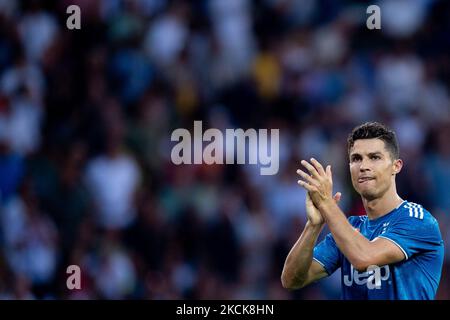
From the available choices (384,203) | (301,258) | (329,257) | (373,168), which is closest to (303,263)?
(301,258)

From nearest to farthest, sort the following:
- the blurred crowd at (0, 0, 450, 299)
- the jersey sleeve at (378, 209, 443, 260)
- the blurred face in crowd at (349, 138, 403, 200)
A: the jersey sleeve at (378, 209, 443, 260) < the blurred face in crowd at (349, 138, 403, 200) < the blurred crowd at (0, 0, 450, 299)

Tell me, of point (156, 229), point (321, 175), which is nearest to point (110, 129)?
point (156, 229)

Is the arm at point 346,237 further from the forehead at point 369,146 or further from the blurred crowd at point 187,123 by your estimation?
the blurred crowd at point 187,123

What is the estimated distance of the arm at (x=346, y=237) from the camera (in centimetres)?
436

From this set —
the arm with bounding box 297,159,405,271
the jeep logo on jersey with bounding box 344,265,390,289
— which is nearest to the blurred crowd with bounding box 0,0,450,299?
the jeep logo on jersey with bounding box 344,265,390,289

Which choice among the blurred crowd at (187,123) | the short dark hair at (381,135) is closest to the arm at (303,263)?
the short dark hair at (381,135)

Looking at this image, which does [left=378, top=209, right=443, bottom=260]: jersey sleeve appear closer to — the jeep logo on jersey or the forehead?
the jeep logo on jersey

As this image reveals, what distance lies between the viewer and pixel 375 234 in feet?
15.5

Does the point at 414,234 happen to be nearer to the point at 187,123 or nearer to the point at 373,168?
the point at 373,168

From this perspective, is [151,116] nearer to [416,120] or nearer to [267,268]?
[267,268]

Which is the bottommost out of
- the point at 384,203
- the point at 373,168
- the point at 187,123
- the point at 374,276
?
the point at 374,276

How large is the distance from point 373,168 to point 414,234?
1.24 ft

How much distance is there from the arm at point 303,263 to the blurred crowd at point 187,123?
3.18 meters

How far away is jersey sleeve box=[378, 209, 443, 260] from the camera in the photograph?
4531 mm
